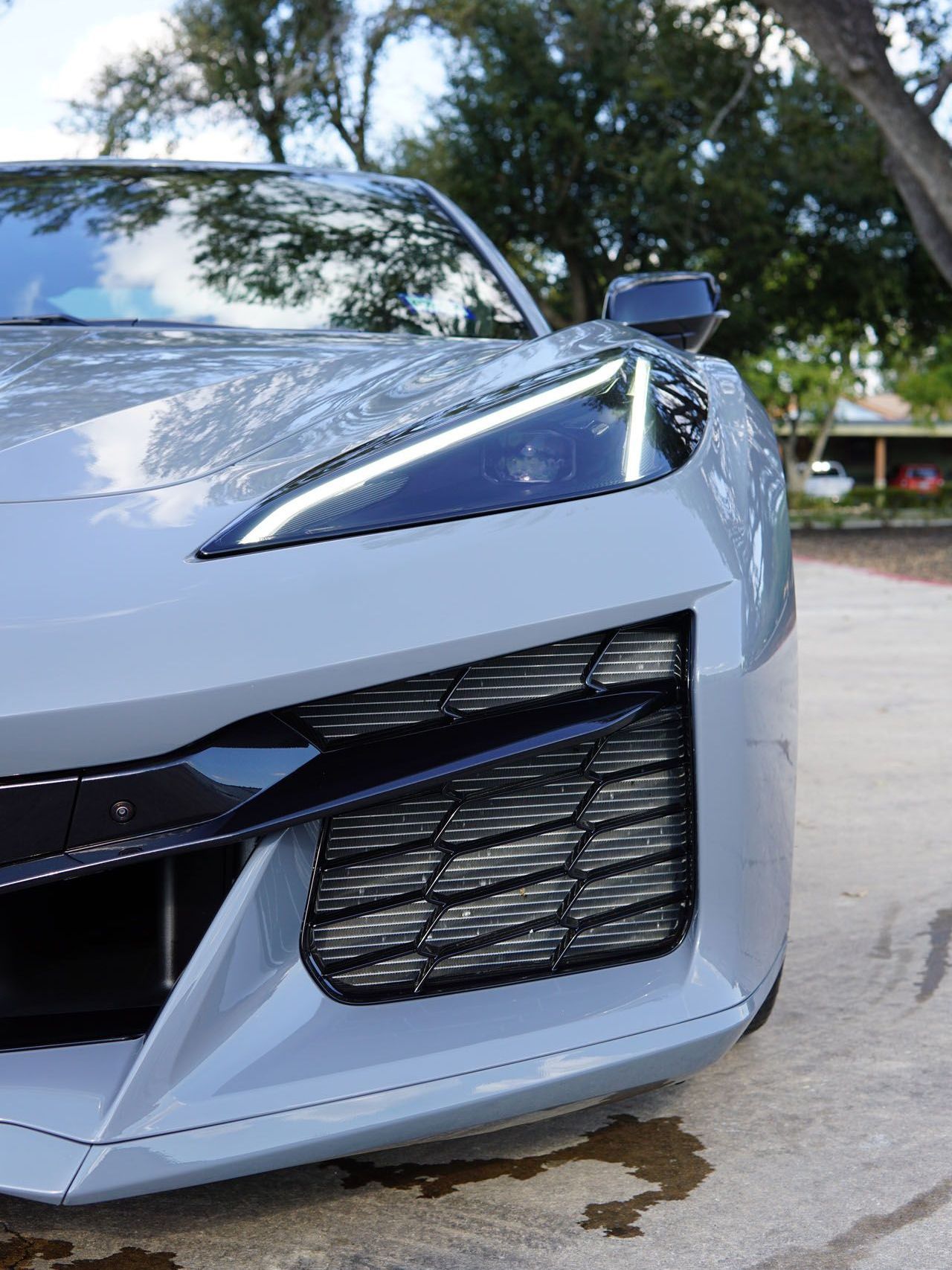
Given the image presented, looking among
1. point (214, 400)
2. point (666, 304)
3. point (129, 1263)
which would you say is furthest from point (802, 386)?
point (129, 1263)

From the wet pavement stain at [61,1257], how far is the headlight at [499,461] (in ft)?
2.52

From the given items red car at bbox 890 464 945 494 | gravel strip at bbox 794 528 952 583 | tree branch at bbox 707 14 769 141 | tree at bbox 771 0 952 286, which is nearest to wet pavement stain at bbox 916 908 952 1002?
gravel strip at bbox 794 528 952 583

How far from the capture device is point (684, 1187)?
1.66 m

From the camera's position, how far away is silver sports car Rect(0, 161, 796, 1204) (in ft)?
4.34

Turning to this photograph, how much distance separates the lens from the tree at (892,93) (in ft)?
37.8

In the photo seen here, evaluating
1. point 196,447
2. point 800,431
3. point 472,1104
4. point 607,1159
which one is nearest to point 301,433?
point 196,447

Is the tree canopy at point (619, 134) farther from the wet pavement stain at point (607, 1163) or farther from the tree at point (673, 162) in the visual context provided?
the wet pavement stain at point (607, 1163)

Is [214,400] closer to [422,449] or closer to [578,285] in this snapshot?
[422,449]

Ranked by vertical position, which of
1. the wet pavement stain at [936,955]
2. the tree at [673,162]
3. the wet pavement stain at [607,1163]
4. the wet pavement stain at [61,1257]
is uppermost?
the tree at [673,162]

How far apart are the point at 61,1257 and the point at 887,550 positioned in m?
15.5

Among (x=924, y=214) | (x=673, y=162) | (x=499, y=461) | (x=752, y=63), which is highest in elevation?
(x=752, y=63)

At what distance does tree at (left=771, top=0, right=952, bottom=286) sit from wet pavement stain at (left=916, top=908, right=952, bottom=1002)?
34.9ft

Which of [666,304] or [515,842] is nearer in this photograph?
[515,842]

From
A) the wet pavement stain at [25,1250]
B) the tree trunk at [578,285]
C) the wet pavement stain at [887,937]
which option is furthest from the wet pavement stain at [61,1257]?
the tree trunk at [578,285]
